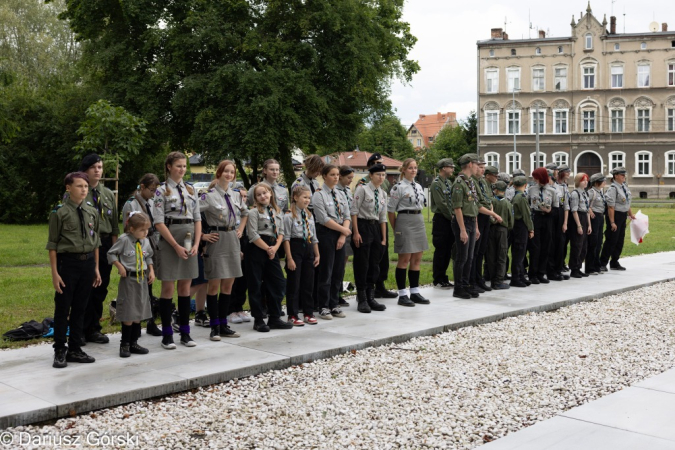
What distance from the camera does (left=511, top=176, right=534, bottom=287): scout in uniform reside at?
12.3 meters

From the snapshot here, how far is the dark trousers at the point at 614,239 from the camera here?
584 inches

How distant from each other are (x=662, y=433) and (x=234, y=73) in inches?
882

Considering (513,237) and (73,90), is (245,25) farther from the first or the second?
(513,237)

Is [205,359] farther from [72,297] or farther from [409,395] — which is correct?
[409,395]

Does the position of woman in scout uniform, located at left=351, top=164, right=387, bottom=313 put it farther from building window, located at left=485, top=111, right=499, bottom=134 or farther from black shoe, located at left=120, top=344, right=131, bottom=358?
building window, located at left=485, top=111, right=499, bottom=134

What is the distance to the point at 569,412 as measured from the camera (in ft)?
17.2

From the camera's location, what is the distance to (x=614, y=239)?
15.0m

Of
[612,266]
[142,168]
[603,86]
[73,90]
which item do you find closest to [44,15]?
[73,90]

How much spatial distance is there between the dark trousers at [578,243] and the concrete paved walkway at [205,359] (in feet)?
9.83

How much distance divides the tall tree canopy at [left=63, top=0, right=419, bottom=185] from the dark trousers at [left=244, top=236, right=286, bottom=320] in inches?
657

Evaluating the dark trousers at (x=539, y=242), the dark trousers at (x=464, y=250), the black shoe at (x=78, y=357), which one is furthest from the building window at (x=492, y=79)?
the black shoe at (x=78, y=357)

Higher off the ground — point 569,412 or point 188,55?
point 188,55

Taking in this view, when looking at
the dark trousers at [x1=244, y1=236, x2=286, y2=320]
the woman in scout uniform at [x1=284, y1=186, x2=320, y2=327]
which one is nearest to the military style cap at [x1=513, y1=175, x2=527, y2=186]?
the woman in scout uniform at [x1=284, y1=186, x2=320, y2=327]

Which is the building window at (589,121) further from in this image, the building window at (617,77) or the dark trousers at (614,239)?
the dark trousers at (614,239)
